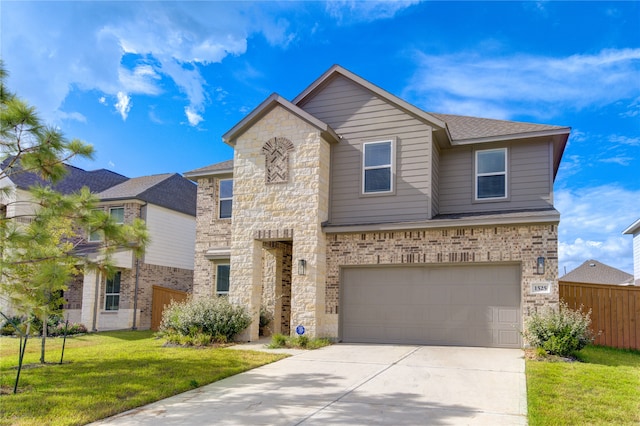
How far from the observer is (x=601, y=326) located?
13.2 meters

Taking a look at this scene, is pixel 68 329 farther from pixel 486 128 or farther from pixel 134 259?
pixel 486 128

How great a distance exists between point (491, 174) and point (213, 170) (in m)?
8.87

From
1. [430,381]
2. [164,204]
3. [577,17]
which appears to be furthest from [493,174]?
[164,204]

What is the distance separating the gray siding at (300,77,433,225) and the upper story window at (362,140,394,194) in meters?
0.17

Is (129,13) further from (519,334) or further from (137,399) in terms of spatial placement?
(519,334)

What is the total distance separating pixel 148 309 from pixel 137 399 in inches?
560

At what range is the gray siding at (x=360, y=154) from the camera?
13.7 meters

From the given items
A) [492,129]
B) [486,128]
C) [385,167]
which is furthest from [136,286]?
[492,129]

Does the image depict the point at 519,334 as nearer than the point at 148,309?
Yes

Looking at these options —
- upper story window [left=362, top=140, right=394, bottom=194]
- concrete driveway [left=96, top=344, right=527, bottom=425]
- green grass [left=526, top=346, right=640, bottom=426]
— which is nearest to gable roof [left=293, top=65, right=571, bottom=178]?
upper story window [left=362, top=140, right=394, bottom=194]

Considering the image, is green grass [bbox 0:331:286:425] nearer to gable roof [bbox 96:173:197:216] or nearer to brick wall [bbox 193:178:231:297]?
brick wall [bbox 193:178:231:297]

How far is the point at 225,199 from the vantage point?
17500 millimetres

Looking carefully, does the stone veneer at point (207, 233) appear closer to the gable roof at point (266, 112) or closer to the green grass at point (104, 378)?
the gable roof at point (266, 112)

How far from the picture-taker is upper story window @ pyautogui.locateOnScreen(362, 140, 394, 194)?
1416 cm
